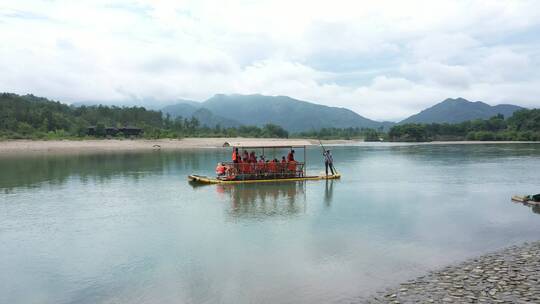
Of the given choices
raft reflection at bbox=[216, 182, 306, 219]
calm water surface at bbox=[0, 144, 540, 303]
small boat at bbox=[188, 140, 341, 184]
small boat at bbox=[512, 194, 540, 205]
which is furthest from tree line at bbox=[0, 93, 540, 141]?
small boat at bbox=[512, 194, 540, 205]

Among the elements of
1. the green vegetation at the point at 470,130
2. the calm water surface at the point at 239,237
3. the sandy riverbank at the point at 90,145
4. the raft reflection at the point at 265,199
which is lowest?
the calm water surface at the point at 239,237

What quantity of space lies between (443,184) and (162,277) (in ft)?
72.6

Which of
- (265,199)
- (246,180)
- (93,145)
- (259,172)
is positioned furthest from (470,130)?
(265,199)

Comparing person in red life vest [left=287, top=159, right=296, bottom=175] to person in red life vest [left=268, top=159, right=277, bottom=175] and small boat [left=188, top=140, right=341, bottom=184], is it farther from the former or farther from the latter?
person in red life vest [left=268, top=159, right=277, bottom=175]

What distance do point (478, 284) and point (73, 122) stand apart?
9537cm

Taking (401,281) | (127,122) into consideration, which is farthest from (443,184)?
(127,122)

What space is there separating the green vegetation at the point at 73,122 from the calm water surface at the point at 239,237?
56.6 m

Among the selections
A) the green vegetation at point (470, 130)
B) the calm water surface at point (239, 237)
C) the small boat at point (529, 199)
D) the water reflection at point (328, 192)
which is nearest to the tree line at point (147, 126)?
the green vegetation at point (470, 130)

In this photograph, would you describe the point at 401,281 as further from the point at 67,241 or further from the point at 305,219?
the point at 67,241

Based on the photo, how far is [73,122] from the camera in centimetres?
9275

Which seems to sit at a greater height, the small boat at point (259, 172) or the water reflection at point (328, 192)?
the small boat at point (259, 172)

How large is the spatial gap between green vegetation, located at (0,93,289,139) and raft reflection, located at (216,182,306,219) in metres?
58.4

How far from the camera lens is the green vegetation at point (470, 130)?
120 metres

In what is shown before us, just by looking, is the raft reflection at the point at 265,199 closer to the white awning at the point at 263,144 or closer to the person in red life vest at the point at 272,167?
the person in red life vest at the point at 272,167
